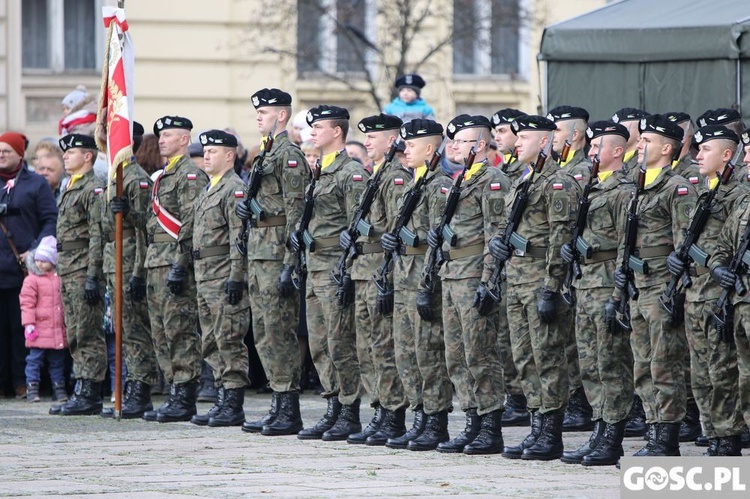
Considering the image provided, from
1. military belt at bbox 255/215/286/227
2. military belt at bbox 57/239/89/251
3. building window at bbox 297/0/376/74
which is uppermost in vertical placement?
building window at bbox 297/0/376/74

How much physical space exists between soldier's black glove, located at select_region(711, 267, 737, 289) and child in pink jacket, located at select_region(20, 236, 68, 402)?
644 centimetres

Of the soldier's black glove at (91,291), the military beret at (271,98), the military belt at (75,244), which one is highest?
the military beret at (271,98)

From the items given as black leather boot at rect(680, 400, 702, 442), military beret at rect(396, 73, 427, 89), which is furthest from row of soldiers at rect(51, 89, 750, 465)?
military beret at rect(396, 73, 427, 89)

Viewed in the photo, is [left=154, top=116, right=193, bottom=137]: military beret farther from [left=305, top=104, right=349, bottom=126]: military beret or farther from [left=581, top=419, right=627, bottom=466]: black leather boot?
→ [left=581, top=419, right=627, bottom=466]: black leather boot

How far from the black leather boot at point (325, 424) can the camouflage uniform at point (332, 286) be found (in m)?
0.09

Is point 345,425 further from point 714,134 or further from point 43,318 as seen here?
point 43,318

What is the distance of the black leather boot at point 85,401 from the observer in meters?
13.4

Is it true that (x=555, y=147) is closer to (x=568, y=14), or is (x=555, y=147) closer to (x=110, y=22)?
(x=110, y=22)

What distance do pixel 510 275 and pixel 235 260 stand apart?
2358 mm

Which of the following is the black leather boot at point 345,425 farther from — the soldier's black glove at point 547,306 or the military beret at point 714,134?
the military beret at point 714,134

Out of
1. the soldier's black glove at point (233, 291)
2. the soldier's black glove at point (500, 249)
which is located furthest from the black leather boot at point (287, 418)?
the soldier's black glove at point (500, 249)

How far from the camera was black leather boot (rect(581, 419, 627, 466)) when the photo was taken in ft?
33.5

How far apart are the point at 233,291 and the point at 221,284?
19cm

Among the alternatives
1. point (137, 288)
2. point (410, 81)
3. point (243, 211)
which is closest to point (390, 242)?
point (243, 211)
